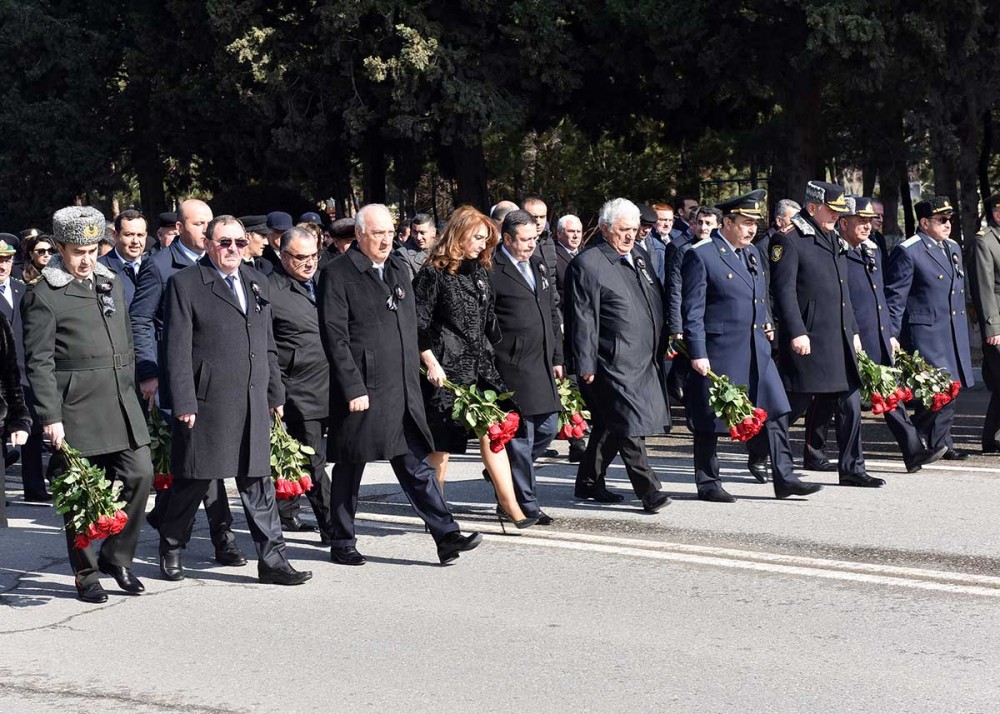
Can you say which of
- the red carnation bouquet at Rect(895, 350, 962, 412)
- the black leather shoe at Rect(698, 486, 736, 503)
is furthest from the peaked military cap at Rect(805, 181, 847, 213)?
the black leather shoe at Rect(698, 486, 736, 503)

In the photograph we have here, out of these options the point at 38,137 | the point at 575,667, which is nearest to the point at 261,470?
the point at 575,667

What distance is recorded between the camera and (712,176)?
35.0 meters

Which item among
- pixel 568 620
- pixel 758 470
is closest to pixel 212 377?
pixel 568 620

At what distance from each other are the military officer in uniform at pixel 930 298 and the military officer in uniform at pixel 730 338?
1.74m

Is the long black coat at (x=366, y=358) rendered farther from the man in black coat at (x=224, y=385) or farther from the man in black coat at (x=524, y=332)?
the man in black coat at (x=524, y=332)

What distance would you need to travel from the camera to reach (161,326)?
8.55 meters

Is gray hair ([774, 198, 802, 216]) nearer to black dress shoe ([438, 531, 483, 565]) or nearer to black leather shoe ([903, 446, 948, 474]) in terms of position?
black leather shoe ([903, 446, 948, 474])

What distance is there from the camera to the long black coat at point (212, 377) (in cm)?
698

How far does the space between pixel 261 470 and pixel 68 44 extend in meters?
26.2

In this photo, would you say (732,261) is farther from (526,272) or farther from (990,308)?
(990,308)

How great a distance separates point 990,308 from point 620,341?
341 centimetres

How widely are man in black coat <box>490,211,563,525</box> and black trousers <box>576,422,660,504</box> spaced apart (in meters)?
0.50

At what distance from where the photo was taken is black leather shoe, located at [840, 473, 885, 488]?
941 cm

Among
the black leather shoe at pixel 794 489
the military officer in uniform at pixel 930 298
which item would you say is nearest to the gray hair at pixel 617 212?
the black leather shoe at pixel 794 489
